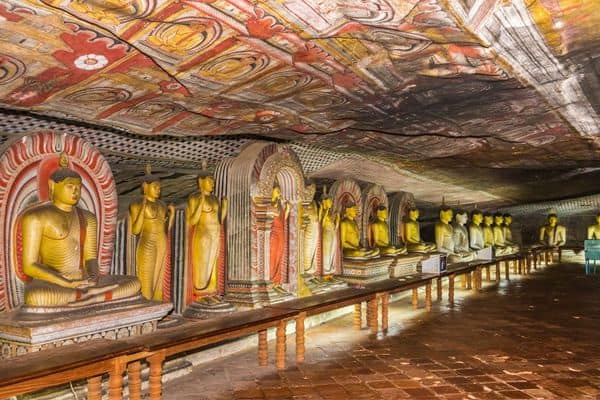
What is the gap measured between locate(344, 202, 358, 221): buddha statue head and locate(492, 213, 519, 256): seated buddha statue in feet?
26.5

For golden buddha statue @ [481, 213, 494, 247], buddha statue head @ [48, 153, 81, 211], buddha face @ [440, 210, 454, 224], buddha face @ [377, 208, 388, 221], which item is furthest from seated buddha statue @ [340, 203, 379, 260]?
golden buddha statue @ [481, 213, 494, 247]

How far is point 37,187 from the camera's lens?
492 centimetres

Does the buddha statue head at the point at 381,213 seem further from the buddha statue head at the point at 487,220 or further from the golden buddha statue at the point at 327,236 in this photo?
the buddha statue head at the point at 487,220

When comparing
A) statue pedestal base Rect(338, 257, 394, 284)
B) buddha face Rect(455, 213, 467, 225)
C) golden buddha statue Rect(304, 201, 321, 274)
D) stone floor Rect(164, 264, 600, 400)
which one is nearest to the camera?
stone floor Rect(164, 264, 600, 400)

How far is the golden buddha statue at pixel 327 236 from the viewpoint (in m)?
8.86

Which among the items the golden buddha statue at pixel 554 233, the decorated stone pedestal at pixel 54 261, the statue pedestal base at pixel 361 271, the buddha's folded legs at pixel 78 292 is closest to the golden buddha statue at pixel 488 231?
the golden buddha statue at pixel 554 233

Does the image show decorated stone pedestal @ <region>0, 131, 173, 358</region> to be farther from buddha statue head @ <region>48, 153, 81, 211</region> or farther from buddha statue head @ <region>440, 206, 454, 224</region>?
buddha statue head @ <region>440, 206, 454, 224</region>

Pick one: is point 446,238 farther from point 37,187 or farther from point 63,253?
point 37,187

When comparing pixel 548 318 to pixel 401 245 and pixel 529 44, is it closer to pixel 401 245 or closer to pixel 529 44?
pixel 401 245

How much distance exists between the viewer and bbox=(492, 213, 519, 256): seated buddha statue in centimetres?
1662

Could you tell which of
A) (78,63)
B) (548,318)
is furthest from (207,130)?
(548,318)

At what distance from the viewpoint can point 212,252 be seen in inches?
257

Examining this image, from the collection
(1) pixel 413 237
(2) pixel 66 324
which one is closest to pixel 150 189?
(2) pixel 66 324

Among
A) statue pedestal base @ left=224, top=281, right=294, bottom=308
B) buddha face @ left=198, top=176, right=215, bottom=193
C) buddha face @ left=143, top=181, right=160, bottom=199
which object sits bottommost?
statue pedestal base @ left=224, top=281, right=294, bottom=308
